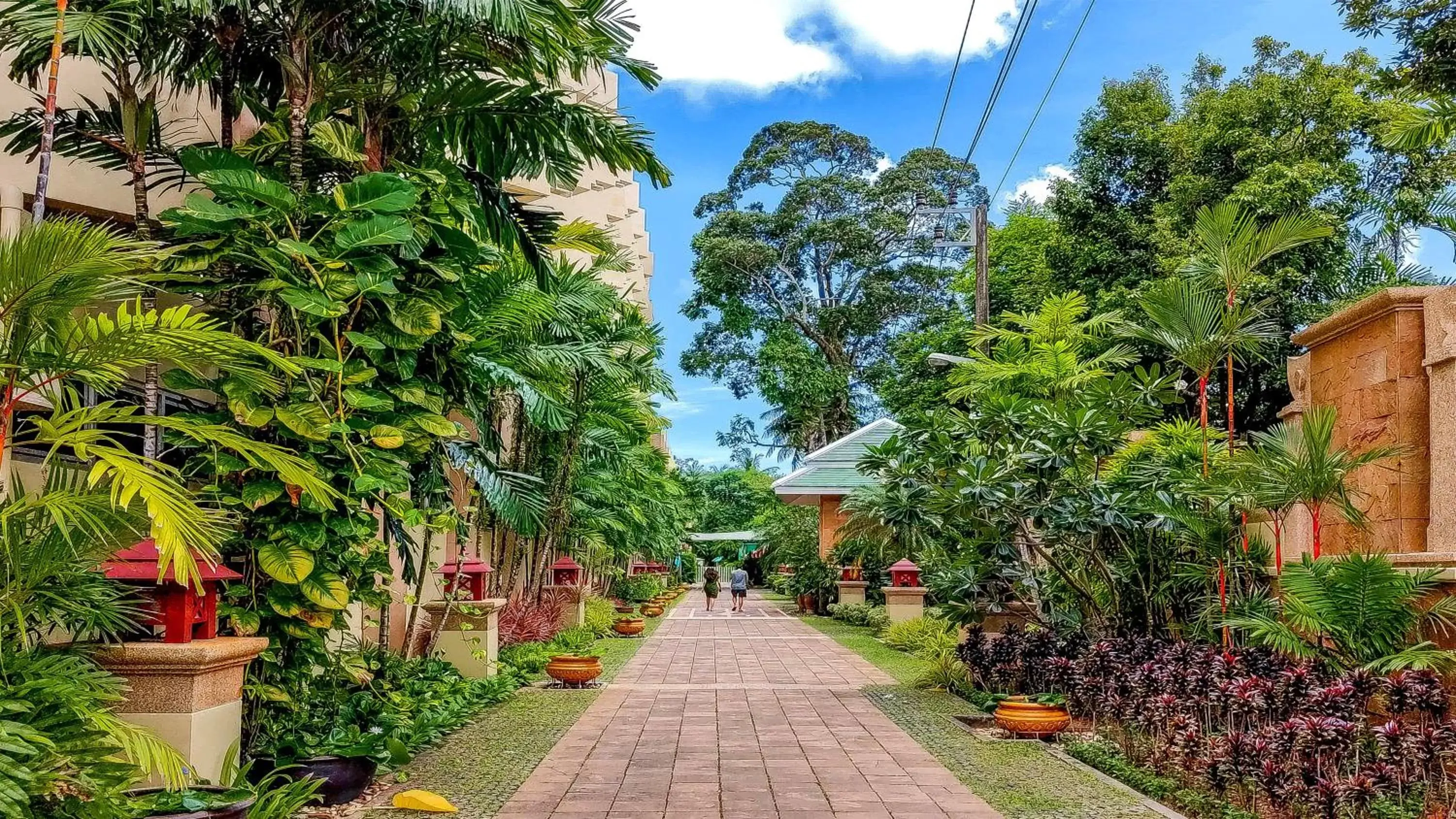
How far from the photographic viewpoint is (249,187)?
6.35 meters

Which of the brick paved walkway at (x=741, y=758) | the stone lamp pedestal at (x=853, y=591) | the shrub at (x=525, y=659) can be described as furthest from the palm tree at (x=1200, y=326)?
the stone lamp pedestal at (x=853, y=591)

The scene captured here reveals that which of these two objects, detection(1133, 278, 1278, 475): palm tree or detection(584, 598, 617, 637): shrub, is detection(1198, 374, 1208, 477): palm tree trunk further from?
detection(584, 598, 617, 637): shrub

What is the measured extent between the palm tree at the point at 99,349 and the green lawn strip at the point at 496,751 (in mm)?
2846

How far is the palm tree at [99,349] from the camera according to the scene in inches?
166

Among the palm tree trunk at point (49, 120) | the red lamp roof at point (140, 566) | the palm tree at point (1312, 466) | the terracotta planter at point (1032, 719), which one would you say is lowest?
the terracotta planter at point (1032, 719)

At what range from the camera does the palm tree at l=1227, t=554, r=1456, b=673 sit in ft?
23.0

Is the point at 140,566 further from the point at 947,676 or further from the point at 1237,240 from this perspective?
the point at 947,676

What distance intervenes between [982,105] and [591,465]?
866 cm

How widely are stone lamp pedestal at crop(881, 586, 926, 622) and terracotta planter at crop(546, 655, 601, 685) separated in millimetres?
8750

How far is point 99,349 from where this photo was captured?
4516 mm

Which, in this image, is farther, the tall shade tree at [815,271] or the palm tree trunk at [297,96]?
the tall shade tree at [815,271]

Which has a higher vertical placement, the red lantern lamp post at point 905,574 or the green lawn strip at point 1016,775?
the red lantern lamp post at point 905,574

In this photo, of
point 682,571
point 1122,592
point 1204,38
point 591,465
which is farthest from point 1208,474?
point 682,571

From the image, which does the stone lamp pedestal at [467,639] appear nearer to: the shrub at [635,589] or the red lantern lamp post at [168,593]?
the red lantern lamp post at [168,593]
